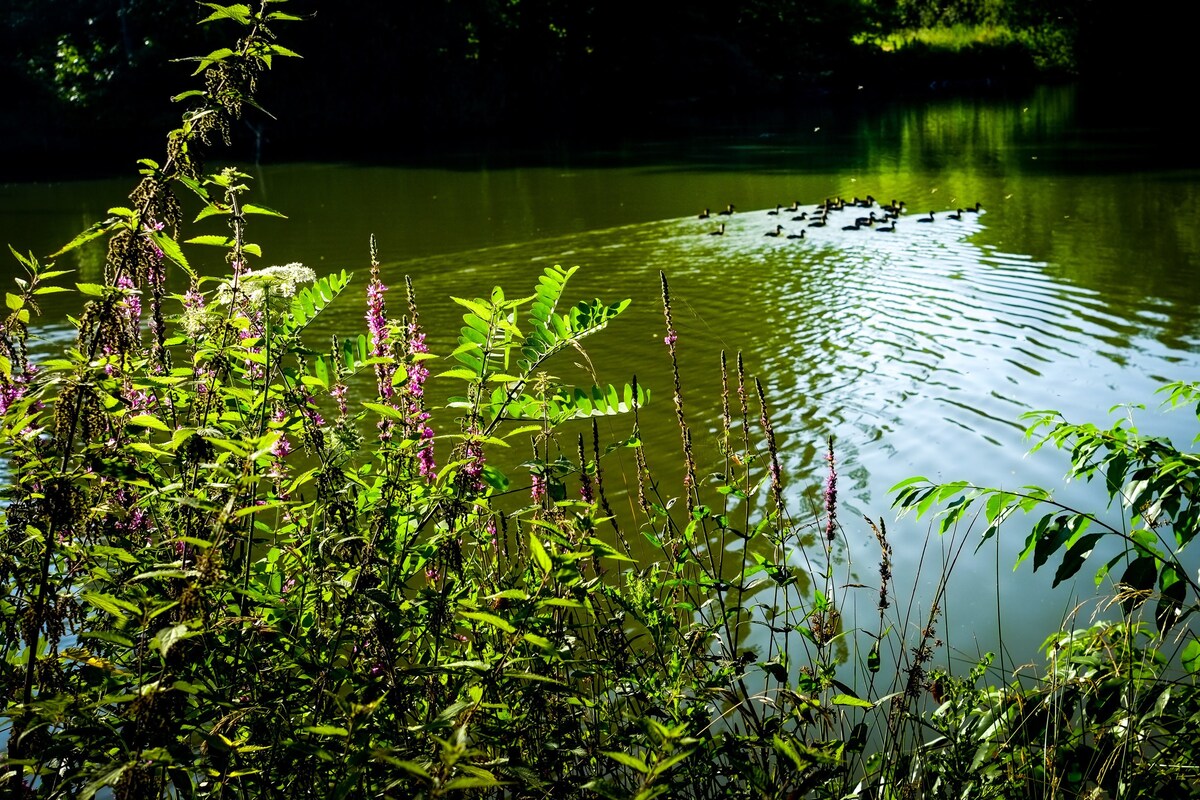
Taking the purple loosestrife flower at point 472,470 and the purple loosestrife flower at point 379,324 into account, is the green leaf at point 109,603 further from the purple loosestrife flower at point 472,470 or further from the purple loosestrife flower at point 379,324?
the purple loosestrife flower at point 379,324

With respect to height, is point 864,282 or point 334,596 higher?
point 334,596

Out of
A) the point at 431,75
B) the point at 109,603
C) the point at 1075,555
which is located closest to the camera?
the point at 109,603

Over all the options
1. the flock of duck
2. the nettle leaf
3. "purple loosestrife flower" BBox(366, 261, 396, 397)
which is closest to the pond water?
the flock of duck

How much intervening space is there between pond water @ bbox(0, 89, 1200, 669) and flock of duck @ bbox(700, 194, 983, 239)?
0.16 m

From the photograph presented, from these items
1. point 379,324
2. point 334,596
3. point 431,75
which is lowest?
point 334,596

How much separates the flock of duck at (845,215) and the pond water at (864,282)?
0.52 ft

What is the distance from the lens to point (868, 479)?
6.31m

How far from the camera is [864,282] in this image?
1127 cm

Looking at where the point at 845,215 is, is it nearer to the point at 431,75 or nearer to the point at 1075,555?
the point at 1075,555

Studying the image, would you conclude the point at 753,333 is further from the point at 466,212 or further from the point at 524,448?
the point at 466,212

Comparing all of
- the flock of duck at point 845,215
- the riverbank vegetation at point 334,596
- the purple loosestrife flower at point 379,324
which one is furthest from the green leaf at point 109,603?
the flock of duck at point 845,215

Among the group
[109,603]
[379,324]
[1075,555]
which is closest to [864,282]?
[379,324]

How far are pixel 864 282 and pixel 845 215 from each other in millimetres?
4274

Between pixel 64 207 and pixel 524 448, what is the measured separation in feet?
57.6
